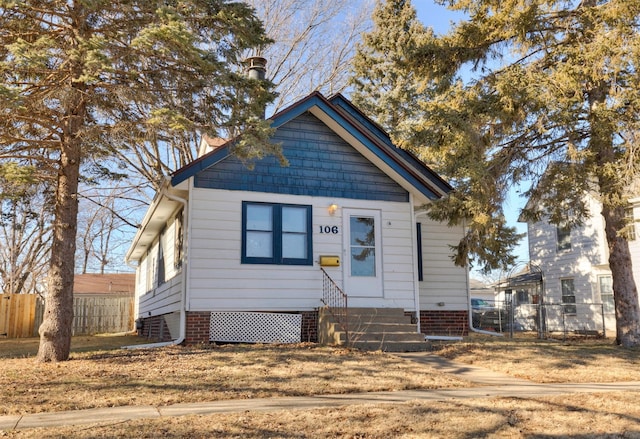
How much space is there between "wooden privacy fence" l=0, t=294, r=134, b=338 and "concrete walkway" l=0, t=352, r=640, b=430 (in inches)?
634

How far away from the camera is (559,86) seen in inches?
409

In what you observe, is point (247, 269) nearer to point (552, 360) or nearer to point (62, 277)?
point (62, 277)

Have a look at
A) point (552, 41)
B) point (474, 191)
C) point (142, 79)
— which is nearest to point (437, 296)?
point (474, 191)

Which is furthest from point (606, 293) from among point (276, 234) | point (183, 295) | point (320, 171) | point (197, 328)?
point (183, 295)

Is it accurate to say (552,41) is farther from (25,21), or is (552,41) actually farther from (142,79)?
(25,21)

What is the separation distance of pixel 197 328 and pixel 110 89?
4848mm

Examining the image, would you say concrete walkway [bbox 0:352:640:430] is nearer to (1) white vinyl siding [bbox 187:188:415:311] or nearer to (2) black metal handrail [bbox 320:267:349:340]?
(2) black metal handrail [bbox 320:267:349:340]

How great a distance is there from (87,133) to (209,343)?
15.6 feet

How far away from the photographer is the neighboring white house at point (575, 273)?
2112 cm

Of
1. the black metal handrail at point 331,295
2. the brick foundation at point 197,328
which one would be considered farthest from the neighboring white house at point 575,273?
the brick foundation at point 197,328

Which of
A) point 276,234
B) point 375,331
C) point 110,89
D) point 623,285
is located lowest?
point 375,331

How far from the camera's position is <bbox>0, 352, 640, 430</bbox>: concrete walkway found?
17.4ft

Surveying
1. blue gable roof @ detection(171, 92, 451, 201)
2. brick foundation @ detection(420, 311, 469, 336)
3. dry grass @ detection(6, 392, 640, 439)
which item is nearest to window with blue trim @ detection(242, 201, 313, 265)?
blue gable roof @ detection(171, 92, 451, 201)

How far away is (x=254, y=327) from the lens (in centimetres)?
1127
